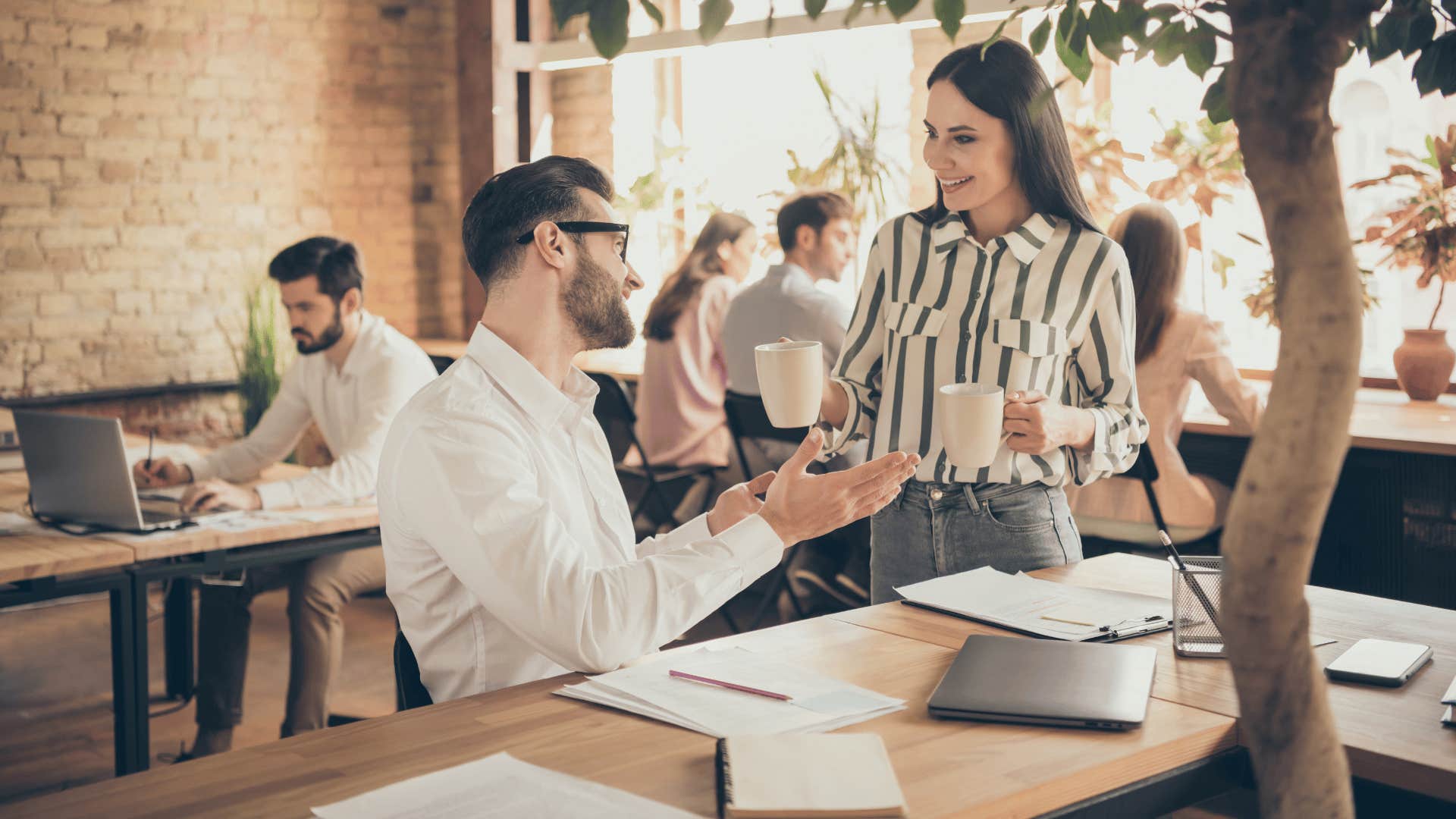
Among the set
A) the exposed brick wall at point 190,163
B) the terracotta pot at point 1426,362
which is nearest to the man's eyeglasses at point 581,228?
the terracotta pot at point 1426,362

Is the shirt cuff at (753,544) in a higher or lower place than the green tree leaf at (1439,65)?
lower

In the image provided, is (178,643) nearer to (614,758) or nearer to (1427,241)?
(614,758)

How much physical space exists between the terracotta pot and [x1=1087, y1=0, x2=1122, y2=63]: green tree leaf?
2.96 metres

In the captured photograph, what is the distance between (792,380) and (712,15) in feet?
2.78

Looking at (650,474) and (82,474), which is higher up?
(82,474)

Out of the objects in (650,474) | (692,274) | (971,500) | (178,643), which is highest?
(692,274)

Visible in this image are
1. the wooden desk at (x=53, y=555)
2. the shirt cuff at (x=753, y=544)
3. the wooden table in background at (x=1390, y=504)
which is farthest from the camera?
the wooden table in background at (x=1390, y=504)

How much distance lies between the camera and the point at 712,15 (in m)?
0.97

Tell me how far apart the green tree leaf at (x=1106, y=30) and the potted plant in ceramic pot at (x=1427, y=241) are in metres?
2.70

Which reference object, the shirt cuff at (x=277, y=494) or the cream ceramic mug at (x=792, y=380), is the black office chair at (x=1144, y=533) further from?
the shirt cuff at (x=277, y=494)

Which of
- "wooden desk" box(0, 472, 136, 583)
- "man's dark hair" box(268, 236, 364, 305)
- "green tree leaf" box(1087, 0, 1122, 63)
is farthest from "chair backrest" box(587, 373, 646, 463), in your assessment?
"green tree leaf" box(1087, 0, 1122, 63)

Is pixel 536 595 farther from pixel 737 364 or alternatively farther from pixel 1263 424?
pixel 737 364

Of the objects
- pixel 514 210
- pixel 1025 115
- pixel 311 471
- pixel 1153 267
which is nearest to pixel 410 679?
pixel 514 210

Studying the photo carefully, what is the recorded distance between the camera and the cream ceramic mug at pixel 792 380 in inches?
69.6
